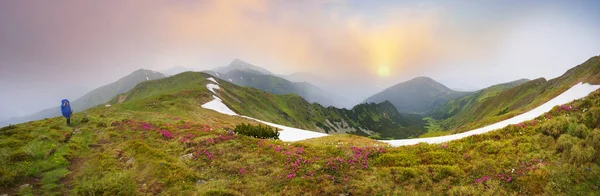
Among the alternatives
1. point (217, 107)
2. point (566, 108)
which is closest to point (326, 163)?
point (566, 108)

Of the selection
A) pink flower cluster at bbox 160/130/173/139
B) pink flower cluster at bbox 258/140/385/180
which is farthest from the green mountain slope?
pink flower cluster at bbox 258/140/385/180

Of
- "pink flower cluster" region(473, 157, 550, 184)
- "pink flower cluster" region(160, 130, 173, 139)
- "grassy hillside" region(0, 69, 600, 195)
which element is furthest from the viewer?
"pink flower cluster" region(160, 130, 173, 139)

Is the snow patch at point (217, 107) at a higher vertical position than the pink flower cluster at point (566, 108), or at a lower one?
higher

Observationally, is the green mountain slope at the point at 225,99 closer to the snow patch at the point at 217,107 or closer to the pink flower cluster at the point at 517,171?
the snow patch at the point at 217,107

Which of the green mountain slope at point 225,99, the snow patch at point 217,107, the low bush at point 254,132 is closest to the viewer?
the low bush at point 254,132

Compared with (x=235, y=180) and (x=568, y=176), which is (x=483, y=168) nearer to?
(x=568, y=176)

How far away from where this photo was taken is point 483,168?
43.7 ft

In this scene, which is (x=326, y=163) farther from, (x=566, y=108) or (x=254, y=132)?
(x=566, y=108)

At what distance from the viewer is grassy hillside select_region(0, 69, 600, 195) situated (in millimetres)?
11680

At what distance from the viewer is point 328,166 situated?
16.2m

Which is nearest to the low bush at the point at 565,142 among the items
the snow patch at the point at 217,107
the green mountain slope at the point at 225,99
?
the green mountain slope at the point at 225,99

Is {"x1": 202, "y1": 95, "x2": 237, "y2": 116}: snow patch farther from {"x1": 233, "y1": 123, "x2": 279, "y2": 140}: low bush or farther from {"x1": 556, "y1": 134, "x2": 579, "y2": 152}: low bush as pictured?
{"x1": 556, "y1": 134, "x2": 579, "y2": 152}: low bush

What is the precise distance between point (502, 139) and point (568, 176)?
5978mm

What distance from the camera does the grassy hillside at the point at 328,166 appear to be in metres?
11.7
